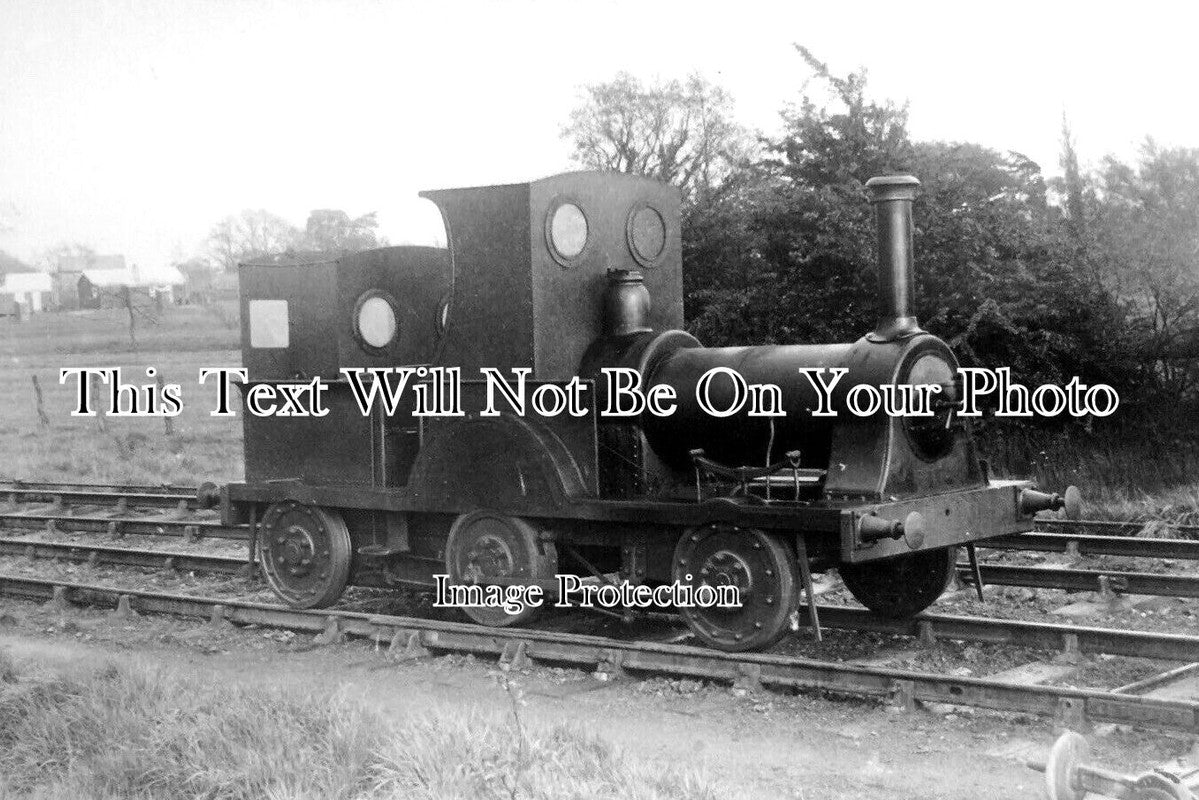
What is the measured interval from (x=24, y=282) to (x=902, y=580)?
1804 cm

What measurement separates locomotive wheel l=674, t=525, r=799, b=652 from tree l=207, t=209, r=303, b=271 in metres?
24.7

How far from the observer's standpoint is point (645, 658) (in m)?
7.24

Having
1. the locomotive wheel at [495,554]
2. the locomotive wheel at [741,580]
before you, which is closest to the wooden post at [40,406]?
the locomotive wheel at [495,554]

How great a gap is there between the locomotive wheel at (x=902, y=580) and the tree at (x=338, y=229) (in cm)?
2198

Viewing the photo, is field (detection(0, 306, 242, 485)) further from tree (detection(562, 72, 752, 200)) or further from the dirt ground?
the dirt ground

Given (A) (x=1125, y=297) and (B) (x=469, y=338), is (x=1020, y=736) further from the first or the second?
(A) (x=1125, y=297)

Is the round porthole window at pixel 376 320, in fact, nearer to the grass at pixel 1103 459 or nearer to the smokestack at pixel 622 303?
the smokestack at pixel 622 303

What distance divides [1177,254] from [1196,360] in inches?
51.6

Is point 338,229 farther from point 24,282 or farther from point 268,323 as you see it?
point 268,323

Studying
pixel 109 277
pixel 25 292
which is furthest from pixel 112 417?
pixel 25 292

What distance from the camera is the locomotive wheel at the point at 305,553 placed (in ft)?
30.5

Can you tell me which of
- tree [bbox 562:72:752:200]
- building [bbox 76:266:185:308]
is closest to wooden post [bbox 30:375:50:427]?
building [bbox 76:266:185:308]

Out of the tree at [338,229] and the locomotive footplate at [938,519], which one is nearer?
the locomotive footplate at [938,519]

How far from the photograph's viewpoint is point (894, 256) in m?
7.29
